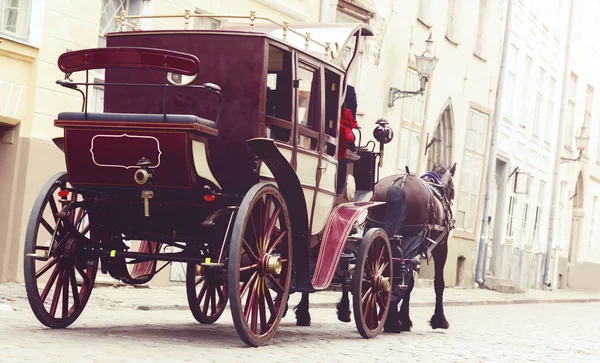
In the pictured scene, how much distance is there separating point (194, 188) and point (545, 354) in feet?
13.4

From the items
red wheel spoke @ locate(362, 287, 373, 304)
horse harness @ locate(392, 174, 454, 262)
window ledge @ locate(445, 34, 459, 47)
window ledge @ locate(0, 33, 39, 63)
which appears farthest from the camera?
window ledge @ locate(445, 34, 459, 47)

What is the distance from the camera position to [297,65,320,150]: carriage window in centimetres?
976

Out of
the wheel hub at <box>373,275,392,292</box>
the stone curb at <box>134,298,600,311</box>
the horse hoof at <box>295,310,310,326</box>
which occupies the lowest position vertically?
the stone curb at <box>134,298,600,311</box>

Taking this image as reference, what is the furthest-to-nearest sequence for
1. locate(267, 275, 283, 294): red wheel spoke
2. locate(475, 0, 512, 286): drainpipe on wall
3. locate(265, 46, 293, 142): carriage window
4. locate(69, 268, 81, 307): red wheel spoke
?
locate(475, 0, 512, 286): drainpipe on wall
locate(265, 46, 293, 142): carriage window
locate(69, 268, 81, 307): red wheel spoke
locate(267, 275, 283, 294): red wheel spoke

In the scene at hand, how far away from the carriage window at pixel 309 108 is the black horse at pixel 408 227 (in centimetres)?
229

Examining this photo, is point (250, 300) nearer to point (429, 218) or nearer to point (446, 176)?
point (429, 218)

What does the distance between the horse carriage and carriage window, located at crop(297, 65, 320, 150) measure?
1 centimetres

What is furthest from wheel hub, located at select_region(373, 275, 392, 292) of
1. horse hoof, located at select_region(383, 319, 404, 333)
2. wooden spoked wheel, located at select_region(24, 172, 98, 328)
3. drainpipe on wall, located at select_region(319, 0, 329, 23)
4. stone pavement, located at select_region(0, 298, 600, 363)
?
drainpipe on wall, located at select_region(319, 0, 329, 23)

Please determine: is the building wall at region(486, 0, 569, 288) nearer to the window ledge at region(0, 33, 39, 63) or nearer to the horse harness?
the horse harness

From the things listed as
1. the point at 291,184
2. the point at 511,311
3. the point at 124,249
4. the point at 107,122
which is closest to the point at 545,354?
the point at 291,184

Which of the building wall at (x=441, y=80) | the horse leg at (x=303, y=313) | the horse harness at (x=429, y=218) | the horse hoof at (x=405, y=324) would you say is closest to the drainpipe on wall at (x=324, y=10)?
the building wall at (x=441, y=80)

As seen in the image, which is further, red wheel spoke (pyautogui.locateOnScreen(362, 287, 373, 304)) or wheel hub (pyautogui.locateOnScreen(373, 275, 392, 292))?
wheel hub (pyautogui.locateOnScreen(373, 275, 392, 292))

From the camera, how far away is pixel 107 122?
834 cm

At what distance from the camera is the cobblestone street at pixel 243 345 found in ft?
25.7
